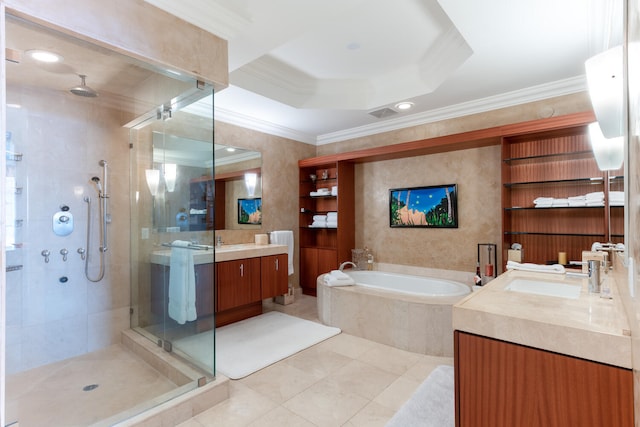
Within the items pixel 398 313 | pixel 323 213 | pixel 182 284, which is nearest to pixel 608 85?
pixel 398 313

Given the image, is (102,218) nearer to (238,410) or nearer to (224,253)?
(224,253)

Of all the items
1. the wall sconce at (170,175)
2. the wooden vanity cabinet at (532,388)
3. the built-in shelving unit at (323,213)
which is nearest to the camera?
the wooden vanity cabinet at (532,388)

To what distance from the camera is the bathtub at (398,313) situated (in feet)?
9.30

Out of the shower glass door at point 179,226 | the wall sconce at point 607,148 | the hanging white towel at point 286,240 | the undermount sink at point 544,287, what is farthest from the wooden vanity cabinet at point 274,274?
the wall sconce at point 607,148

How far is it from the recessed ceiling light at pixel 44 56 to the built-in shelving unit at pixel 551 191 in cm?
393

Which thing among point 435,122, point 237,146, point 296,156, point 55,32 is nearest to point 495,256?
point 435,122

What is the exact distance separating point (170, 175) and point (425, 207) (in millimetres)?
3200

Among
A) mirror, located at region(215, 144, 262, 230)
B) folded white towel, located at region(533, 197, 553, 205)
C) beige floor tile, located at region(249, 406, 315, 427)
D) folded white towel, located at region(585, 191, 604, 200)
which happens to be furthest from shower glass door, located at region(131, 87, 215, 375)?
folded white towel, located at region(585, 191, 604, 200)

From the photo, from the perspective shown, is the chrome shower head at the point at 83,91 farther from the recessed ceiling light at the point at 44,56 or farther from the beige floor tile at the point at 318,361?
the beige floor tile at the point at 318,361

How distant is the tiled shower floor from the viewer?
1912 mm

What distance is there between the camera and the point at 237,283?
3574 millimetres

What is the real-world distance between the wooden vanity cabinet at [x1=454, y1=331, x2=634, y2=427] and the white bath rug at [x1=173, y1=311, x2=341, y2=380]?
1.81 m

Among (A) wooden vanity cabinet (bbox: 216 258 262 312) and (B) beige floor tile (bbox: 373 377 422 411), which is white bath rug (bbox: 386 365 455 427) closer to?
(B) beige floor tile (bbox: 373 377 422 411)

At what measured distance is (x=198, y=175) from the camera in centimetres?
258
